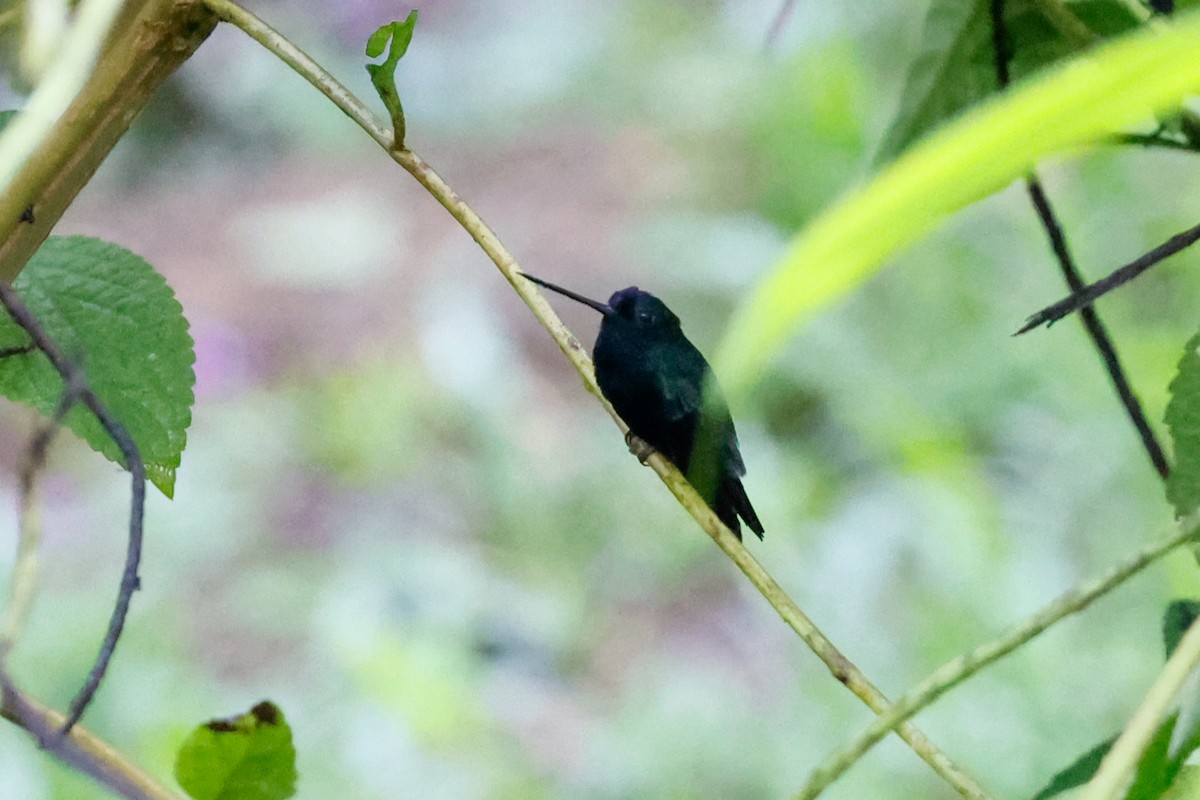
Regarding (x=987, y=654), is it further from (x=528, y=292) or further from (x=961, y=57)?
(x=961, y=57)

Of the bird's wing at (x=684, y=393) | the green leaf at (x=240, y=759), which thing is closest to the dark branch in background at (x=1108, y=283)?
the green leaf at (x=240, y=759)

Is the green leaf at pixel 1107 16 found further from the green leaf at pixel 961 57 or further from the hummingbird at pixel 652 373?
the hummingbird at pixel 652 373

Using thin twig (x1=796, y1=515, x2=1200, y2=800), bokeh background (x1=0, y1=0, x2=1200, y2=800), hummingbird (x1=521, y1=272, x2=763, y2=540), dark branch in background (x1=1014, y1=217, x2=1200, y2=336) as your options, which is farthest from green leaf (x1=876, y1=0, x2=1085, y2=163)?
bokeh background (x1=0, y1=0, x2=1200, y2=800)

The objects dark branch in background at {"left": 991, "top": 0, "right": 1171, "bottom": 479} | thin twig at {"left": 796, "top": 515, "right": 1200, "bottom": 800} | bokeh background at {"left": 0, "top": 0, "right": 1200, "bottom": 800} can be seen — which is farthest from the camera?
bokeh background at {"left": 0, "top": 0, "right": 1200, "bottom": 800}

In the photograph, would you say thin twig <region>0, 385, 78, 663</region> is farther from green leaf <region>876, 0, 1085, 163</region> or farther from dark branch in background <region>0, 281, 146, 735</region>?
green leaf <region>876, 0, 1085, 163</region>

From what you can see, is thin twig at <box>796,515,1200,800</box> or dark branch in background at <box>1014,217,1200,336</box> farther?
dark branch in background at <box>1014,217,1200,336</box>

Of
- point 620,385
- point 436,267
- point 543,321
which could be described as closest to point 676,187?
point 436,267

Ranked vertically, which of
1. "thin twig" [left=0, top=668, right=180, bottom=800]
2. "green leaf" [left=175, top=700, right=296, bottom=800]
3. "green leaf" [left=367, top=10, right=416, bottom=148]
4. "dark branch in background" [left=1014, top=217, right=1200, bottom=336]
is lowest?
"thin twig" [left=0, top=668, right=180, bottom=800]
